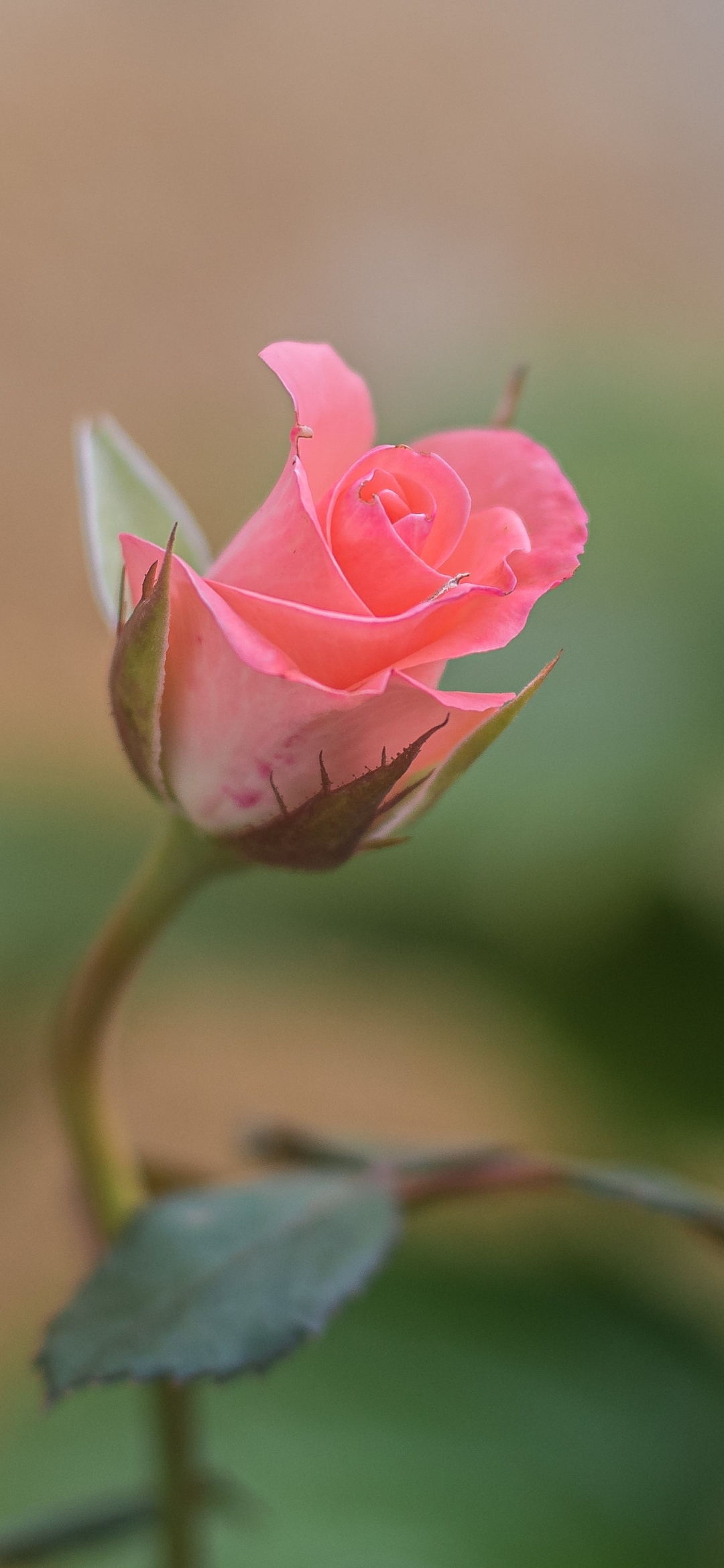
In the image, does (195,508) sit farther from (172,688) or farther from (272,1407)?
(172,688)

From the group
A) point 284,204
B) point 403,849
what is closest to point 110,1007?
point 403,849

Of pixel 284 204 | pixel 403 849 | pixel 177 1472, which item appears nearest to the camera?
pixel 177 1472

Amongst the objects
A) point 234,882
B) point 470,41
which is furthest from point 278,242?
point 234,882

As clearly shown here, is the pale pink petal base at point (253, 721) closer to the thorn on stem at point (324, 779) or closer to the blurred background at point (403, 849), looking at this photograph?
the thorn on stem at point (324, 779)

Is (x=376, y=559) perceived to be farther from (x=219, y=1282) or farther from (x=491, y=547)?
(x=219, y=1282)

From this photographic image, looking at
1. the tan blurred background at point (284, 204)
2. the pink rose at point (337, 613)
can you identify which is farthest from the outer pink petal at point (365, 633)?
the tan blurred background at point (284, 204)

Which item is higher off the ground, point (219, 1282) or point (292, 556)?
point (292, 556)

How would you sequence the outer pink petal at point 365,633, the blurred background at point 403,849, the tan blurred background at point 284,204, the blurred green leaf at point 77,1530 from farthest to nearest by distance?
the tan blurred background at point 284,204, the blurred background at point 403,849, the blurred green leaf at point 77,1530, the outer pink petal at point 365,633
